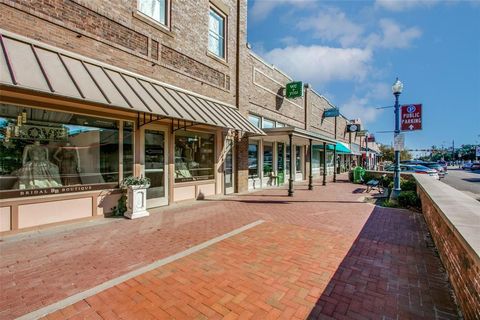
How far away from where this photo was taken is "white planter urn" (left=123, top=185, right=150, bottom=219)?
263 inches

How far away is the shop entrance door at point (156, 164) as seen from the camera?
25.5ft

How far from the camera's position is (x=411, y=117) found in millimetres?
10258

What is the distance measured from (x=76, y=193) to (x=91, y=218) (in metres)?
0.77

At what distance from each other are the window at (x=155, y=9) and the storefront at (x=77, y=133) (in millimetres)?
2255

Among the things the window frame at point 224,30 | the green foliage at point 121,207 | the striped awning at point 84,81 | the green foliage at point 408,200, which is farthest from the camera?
the window frame at point 224,30

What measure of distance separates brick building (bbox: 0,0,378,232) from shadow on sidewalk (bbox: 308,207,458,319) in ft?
17.4

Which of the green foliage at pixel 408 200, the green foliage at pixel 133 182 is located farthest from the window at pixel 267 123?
the green foliage at pixel 133 182

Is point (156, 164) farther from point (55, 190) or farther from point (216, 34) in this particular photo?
point (216, 34)

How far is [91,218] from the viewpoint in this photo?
632 cm

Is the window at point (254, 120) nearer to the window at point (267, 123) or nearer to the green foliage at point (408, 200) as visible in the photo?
the window at point (267, 123)

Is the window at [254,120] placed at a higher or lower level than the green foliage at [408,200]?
higher

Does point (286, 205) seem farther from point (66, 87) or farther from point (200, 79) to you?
point (66, 87)

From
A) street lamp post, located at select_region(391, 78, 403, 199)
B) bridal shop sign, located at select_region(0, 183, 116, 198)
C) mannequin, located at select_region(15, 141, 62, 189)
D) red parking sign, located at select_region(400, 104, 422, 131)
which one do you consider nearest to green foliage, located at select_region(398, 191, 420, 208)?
street lamp post, located at select_region(391, 78, 403, 199)

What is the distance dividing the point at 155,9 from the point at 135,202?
618cm
